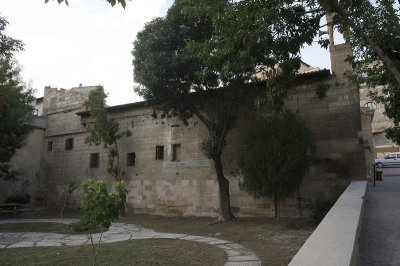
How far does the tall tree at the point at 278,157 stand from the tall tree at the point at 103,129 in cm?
657

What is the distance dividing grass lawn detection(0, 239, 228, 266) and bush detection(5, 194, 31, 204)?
10571 mm

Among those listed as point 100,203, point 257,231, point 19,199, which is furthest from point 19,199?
point 100,203

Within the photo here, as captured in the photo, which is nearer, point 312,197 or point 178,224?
point 312,197

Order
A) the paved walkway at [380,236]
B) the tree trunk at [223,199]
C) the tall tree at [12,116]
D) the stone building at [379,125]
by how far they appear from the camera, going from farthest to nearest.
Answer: the stone building at [379,125] → the tall tree at [12,116] → the tree trunk at [223,199] → the paved walkway at [380,236]

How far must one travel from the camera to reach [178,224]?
9.70 m

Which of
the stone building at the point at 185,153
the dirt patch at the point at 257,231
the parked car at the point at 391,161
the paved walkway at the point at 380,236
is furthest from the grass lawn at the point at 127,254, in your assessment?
the parked car at the point at 391,161

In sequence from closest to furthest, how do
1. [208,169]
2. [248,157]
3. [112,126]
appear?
[248,157]
[208,169]
[112,126]

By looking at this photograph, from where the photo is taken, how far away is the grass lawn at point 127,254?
15.6 ft

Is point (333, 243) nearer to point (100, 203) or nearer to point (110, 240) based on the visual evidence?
point (100, 203)

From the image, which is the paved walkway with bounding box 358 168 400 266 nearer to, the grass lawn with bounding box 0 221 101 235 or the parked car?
the grass lawn with bounding box 0 221 101 235

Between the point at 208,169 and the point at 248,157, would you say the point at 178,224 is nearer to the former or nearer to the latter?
the point at 208,169

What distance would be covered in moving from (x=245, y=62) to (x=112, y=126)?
783 cm

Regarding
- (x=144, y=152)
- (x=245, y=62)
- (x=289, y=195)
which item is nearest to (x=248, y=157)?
(x=289, y=195)

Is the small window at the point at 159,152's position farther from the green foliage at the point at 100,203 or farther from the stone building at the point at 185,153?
the green foliage at the point at 100,203
